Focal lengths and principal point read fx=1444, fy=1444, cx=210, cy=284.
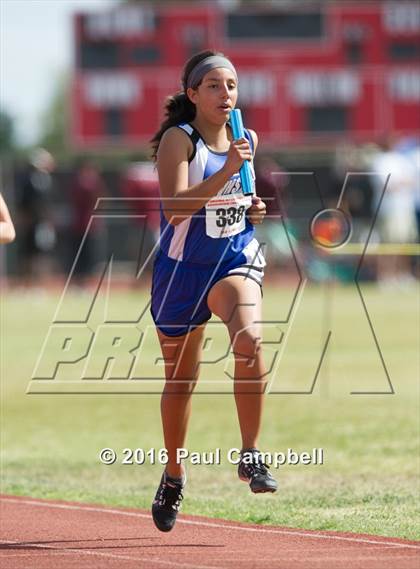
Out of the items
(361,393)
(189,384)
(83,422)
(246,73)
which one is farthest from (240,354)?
(246,73)

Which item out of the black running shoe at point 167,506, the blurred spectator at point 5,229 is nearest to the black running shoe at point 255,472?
the black running shoe at point 167,506

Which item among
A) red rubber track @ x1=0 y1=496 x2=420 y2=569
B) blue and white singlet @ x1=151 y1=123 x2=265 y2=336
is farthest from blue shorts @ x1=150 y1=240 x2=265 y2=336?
red rubber track @ x1=0 y1=496 x2=420 y2=569

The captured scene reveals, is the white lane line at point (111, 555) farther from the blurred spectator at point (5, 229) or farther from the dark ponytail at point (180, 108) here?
the dark ponytail at point (180, 108)

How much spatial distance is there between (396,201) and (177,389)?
20.2 metres

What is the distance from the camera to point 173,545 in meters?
6.94

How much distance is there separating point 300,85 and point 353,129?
168cm

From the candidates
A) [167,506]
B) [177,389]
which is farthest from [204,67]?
[167,506]

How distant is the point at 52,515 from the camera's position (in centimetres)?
793

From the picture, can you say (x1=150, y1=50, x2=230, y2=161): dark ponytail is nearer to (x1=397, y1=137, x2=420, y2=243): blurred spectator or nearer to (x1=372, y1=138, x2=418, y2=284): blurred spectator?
(x1=372, y1=138, x2=418, y2=284): blurred spectator

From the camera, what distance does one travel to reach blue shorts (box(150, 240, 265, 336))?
702 centimetres

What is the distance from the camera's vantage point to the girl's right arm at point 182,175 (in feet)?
22.0

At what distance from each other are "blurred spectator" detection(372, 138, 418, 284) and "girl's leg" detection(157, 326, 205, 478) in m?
19.0

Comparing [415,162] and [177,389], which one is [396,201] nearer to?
[415,162]

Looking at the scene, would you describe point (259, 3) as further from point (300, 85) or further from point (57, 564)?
point (57, 564)
